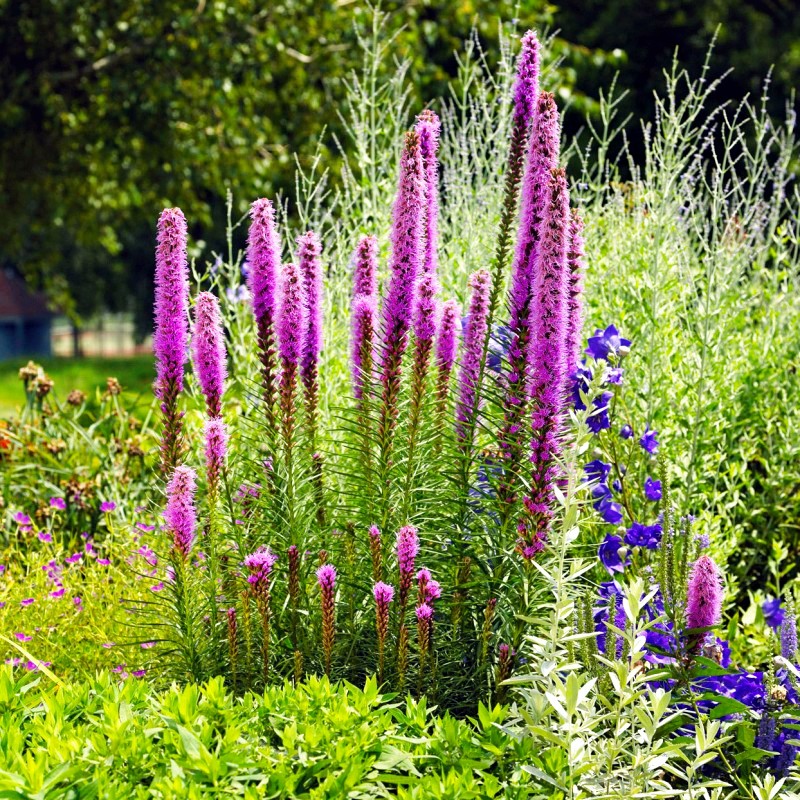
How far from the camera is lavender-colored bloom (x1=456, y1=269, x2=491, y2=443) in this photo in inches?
144

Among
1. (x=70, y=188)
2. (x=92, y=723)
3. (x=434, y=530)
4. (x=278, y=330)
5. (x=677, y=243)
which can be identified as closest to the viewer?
(x=92, y=723)

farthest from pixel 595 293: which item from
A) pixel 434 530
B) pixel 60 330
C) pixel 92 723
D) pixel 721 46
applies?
pixel 60 330

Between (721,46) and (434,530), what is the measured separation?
2204 cm

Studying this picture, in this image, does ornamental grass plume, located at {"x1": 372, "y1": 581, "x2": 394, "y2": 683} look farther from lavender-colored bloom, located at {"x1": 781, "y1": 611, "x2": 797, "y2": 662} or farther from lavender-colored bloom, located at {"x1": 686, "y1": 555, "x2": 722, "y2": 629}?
lavender-colored bloom, located at {"x1": 781, "y1": 611, "x2": 797, "y2": 662}

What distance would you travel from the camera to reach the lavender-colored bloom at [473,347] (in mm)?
3650

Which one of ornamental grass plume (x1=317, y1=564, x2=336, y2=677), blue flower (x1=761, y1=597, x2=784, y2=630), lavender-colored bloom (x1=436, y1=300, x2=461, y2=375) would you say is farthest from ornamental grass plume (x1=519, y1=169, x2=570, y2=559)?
blue flower (x1=761, y1=597, x2=784, y2=630)

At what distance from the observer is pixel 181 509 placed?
322 cm

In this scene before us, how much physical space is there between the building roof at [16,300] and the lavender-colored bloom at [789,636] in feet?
128

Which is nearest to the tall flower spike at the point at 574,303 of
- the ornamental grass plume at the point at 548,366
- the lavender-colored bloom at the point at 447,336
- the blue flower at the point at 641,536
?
the ornamental grass plume at the point at 548,366

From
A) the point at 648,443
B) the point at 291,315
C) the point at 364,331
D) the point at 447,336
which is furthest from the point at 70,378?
the point at 291,315

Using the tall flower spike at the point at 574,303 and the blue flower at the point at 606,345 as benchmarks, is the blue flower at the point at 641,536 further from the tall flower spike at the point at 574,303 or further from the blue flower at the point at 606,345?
the tall flower spike at the point at 574,303

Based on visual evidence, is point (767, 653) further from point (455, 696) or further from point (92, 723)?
point (92, 723)

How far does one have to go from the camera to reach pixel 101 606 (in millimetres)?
4527

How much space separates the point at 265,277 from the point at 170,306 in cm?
32
